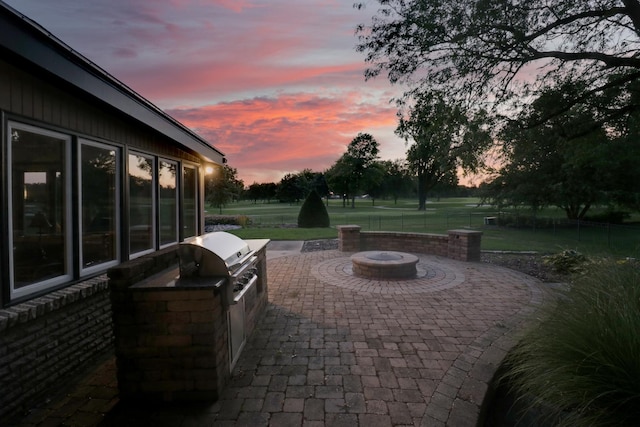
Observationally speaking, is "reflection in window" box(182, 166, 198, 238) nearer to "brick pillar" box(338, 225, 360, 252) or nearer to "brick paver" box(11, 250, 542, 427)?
"brick paver" box(11, 250, 542, 427)

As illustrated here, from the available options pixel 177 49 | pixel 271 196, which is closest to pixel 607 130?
pixel 177 49

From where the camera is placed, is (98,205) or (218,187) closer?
(98,205)

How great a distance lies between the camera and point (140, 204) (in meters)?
5.33

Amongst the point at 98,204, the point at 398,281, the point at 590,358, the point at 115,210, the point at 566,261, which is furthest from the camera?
the point at 566,261

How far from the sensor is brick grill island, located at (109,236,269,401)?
2.84 meters

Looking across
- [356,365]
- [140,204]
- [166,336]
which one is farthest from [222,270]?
[140,204]

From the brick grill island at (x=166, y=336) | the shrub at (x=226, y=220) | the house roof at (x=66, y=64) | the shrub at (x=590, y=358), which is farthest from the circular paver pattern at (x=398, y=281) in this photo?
the shrub at (x=226, y=220)

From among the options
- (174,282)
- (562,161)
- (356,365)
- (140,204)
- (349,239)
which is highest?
(562,161)

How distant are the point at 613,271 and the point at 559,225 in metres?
22.2

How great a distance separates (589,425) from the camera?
2.16m

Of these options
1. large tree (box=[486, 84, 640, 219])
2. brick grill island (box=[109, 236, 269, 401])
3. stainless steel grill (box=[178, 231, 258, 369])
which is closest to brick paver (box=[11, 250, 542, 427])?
brick grill island (box=[109, 236, 269, 401])

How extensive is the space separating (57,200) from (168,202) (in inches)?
107

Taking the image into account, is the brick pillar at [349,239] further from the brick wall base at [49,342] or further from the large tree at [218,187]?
the large tree at [218,187]

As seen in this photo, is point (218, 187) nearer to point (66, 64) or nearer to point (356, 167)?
point (66, 64)
